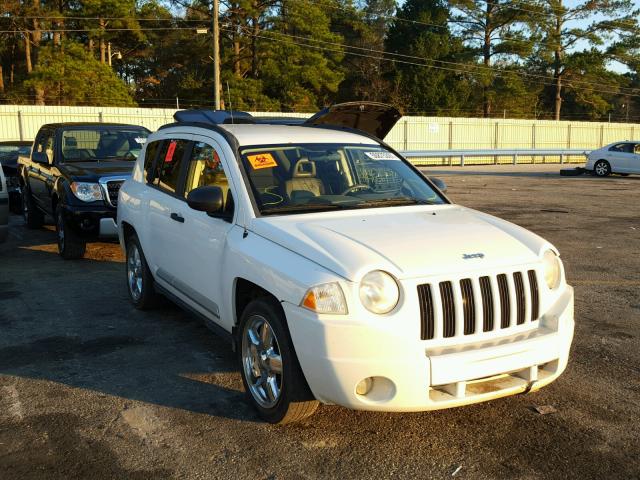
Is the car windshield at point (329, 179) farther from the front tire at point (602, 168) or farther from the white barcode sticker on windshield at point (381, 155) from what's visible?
the front tire at point (602, 168)

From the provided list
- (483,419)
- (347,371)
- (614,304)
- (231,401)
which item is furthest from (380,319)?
(614,304)

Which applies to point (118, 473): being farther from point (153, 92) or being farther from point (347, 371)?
point (153, 92)

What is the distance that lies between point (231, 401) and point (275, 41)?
44.7m

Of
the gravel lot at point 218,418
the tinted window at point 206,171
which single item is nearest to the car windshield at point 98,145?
the gravel lot at point 218,418

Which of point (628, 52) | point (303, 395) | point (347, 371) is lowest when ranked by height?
point (303, 395)

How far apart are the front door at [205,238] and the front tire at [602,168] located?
74.5 feet

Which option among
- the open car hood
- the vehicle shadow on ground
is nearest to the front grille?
the vehicle shadow on ground

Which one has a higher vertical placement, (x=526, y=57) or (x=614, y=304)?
(x=526, y=57)

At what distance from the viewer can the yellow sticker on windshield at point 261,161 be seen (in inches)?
188

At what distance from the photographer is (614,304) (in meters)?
6.72

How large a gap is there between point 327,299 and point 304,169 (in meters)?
1.59

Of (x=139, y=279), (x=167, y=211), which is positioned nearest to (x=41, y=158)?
(x=139, y=279)

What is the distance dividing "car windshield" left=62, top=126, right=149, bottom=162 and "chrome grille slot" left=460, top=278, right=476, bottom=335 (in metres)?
7.28

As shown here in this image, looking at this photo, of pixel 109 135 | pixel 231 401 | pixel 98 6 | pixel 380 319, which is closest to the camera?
pixel 380 319
